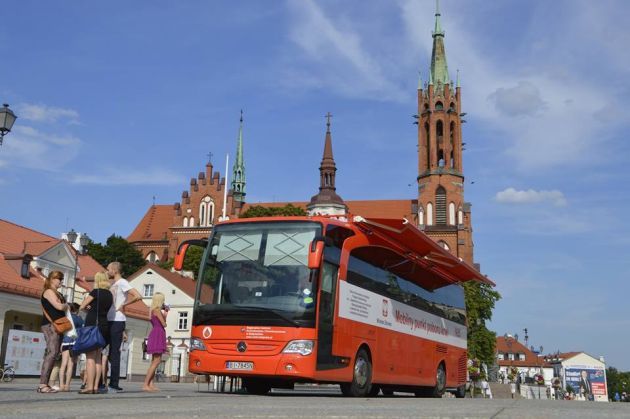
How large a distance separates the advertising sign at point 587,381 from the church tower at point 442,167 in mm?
20784

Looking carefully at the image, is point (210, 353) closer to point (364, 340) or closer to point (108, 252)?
point (364, 340)

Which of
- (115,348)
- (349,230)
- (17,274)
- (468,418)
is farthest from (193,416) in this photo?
(17,274)

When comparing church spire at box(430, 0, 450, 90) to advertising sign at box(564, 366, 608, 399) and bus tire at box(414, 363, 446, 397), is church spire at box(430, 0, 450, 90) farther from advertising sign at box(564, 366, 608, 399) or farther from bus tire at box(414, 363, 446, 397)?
bus tire at box(414, 363, 446, 397)

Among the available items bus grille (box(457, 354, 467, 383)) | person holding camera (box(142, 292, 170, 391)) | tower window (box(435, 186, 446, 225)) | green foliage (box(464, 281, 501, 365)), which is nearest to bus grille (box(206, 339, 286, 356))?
person holding camera (box(142, 292, 170, 391))

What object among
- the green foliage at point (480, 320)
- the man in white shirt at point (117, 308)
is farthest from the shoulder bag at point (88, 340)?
the green foliage at point (480, 320)

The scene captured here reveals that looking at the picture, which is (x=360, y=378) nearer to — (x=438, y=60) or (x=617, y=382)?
(x=438, y=60)

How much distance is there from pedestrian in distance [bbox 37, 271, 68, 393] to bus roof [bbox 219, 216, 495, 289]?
12.0 ft

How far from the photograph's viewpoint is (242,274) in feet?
41.1

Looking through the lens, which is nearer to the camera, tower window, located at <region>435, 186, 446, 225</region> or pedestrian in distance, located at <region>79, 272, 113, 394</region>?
pedestrian in distance, located at <region>79, 272, 113, 394</region>

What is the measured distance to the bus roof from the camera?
45.0ft

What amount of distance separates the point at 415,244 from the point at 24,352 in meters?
15.2

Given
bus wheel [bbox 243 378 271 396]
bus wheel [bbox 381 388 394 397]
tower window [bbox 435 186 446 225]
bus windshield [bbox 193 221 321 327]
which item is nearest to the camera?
bus windshield [bbox 193 221 321 327]

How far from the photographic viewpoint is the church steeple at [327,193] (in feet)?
253

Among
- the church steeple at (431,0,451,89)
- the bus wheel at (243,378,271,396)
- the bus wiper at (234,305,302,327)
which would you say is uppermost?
the church steeple at (431,0,451,89)
